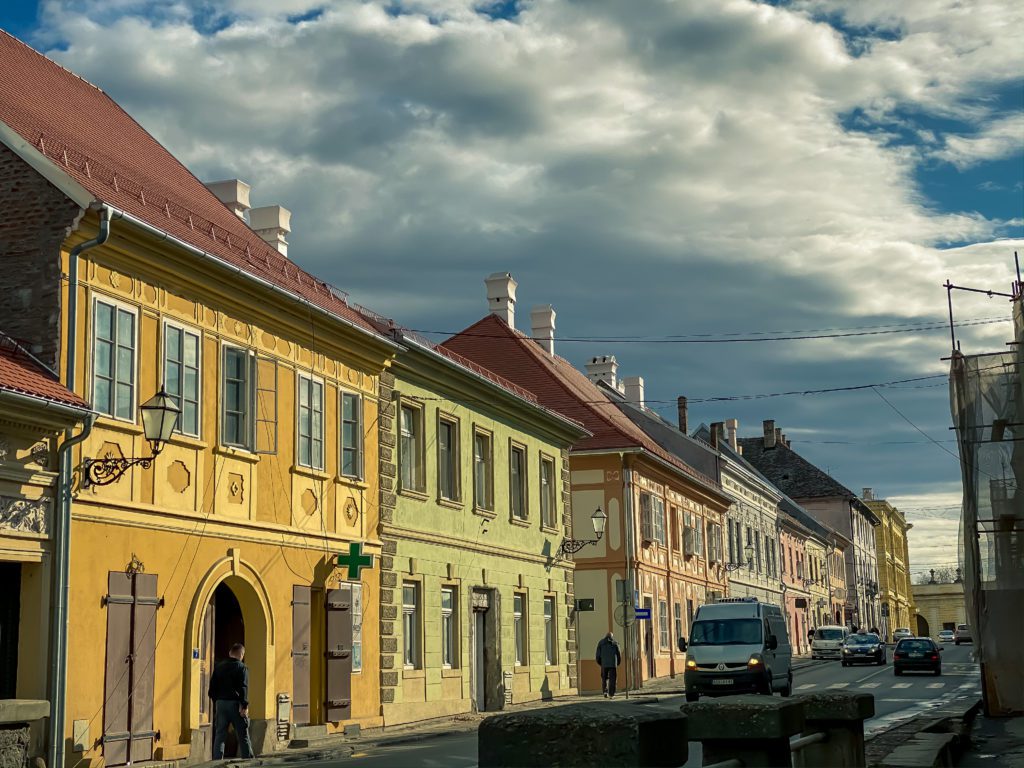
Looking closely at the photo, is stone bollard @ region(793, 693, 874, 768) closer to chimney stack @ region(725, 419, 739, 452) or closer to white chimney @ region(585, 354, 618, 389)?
white chimney @ region(585, 354, 618, 389)

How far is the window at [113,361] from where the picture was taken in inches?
688

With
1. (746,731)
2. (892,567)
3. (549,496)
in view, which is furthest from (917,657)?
(892,567)

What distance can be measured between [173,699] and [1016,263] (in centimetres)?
1821

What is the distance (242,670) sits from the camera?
58.5 ft

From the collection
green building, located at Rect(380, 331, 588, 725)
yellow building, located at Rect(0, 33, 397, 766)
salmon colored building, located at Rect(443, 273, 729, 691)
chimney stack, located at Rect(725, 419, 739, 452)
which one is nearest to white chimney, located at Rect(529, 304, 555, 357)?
salmon colored building, located at Rect(443, 273, 729, 691)

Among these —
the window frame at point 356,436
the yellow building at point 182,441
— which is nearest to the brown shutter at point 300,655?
the yellow building at point 182,441

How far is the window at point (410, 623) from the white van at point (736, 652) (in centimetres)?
639

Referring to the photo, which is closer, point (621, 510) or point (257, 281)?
point (257, 281)

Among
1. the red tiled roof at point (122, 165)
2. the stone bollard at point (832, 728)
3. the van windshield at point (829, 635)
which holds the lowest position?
the van windshield at point (829, 635)

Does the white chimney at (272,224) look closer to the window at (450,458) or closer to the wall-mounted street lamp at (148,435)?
the window at (450,458)

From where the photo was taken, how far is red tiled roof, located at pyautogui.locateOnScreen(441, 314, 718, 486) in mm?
43219

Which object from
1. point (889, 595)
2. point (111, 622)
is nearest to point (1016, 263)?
point (111, 622)

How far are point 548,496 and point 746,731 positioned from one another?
29867mm

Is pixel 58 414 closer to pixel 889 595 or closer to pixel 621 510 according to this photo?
pixel 621 510
